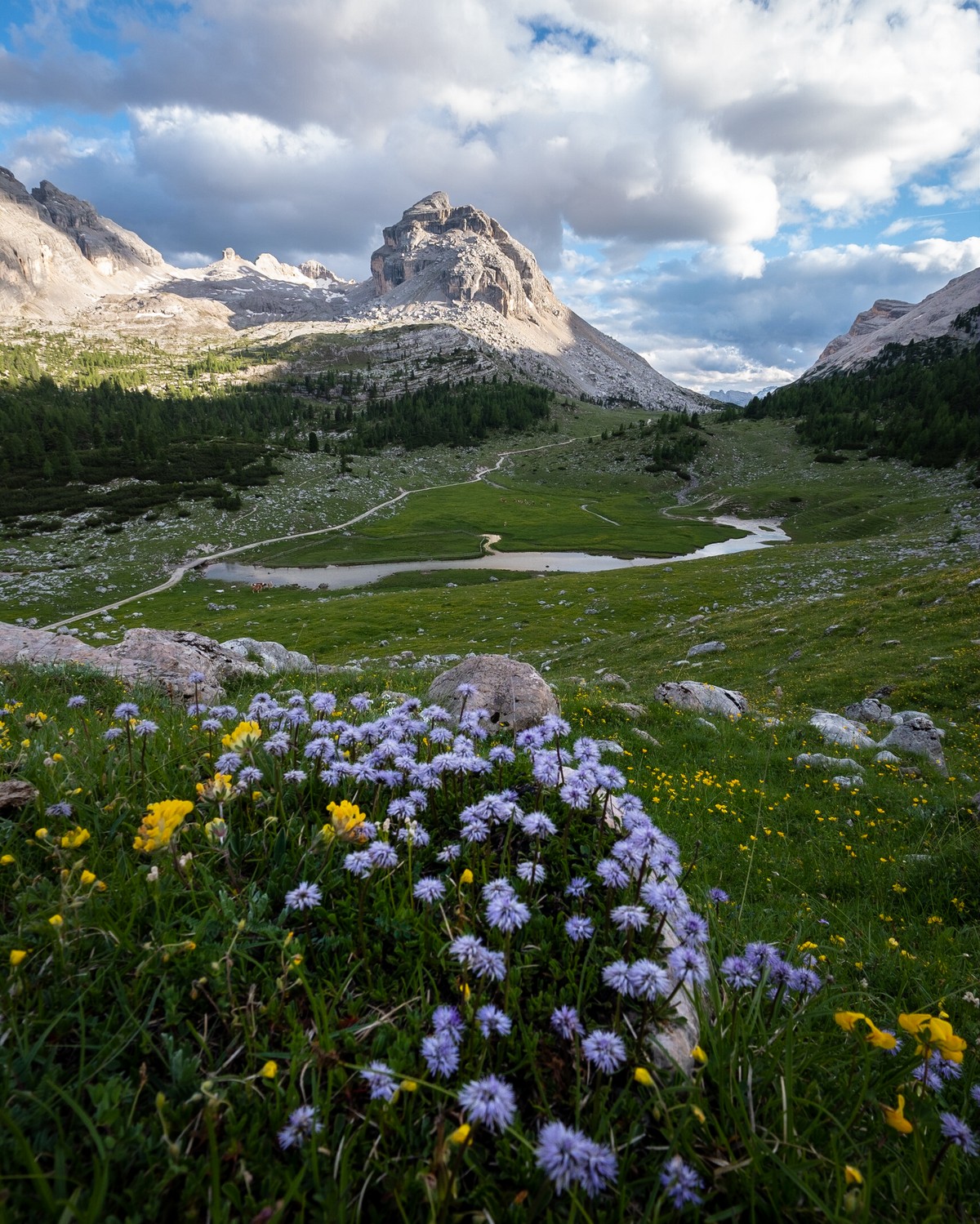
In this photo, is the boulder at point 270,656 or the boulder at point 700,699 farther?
the boulder at point 270,656

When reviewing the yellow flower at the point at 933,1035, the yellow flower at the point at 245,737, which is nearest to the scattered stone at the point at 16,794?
the yellow flower at the point at 245,737

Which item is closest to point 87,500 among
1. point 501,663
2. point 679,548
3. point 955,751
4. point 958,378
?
point 679,548

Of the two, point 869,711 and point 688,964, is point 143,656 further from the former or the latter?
point 869,711

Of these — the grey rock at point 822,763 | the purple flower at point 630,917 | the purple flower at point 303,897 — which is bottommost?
the grey rock at point 822,763

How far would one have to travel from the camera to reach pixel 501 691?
10375 mm

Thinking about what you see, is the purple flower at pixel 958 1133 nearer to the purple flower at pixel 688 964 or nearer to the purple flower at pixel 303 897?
the purple flower at pixel 688 964

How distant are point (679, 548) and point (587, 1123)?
87.9m

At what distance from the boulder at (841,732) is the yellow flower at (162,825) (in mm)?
14570

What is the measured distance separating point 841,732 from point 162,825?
15455 mm

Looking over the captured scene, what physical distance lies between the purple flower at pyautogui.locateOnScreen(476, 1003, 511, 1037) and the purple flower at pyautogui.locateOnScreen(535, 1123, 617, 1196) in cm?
37

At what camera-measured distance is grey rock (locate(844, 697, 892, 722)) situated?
656 inches

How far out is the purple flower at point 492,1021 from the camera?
217cm

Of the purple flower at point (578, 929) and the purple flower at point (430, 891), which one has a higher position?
the purple flower at point (430, 891)

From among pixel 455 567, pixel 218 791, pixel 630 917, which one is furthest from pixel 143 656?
pixel 455 567
